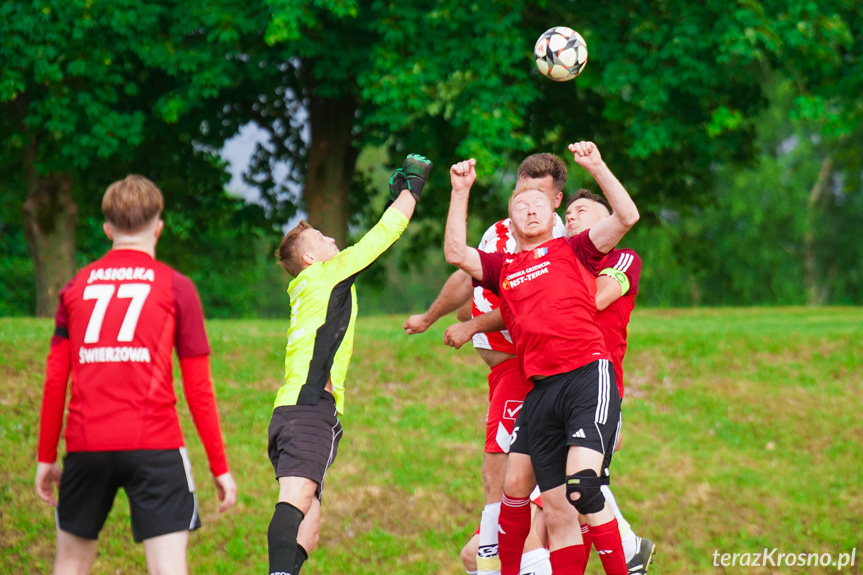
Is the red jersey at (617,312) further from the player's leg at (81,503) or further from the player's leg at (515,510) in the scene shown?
the player's leg at (81,503)

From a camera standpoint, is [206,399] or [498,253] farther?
[498,253]

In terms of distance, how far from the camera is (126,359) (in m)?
4.01

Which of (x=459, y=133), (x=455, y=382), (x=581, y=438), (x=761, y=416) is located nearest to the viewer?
(x=581, y=438)

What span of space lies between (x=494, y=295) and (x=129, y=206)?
9.45ft

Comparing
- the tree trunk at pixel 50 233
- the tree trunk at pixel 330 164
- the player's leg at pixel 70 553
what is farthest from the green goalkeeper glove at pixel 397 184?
the tree trunk at pixel 50 233

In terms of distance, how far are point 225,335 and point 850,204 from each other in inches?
1438

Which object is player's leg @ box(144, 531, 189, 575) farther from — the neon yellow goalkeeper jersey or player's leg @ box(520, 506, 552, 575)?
player's leg @ box(520, 506, 552, 575)

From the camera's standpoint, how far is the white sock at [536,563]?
5.91 meters

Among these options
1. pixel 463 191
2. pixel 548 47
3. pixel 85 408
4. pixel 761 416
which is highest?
pixel 548 47

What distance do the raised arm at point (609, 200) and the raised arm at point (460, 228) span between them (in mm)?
700

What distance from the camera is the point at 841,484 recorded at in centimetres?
961

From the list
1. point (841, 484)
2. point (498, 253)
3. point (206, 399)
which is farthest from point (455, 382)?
point (206, 399)

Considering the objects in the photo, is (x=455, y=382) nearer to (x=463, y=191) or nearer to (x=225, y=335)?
(x=225, y=335)

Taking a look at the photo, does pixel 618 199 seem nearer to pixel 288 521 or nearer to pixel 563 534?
pixel 563 534
